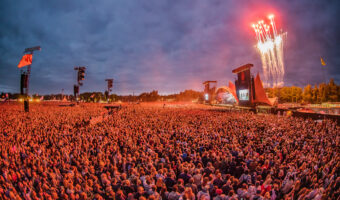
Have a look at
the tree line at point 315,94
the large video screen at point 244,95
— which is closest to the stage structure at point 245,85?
the large video screen at point 244,95

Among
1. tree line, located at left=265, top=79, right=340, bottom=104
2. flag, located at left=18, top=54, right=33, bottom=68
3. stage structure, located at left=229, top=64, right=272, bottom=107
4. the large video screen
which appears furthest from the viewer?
tree line, located at left=265, top=79, right=340, bottom=104

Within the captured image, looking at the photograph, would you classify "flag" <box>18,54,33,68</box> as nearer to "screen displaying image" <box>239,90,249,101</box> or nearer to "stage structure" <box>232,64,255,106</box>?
"stage structure" <box>232,64,255,106</box>

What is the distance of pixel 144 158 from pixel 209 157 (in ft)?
5.51

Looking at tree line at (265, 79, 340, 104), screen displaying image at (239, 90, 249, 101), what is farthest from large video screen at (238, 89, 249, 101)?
tree line at (265, 79, 340, 104)

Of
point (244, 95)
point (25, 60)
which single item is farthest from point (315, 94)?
point (25, 60)

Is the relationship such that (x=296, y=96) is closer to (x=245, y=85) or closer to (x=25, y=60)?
(x=245, y=85)

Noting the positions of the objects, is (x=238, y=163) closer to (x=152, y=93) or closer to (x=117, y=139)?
(x=117, y=139)

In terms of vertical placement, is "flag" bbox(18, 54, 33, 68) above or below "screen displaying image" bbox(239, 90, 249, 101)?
above

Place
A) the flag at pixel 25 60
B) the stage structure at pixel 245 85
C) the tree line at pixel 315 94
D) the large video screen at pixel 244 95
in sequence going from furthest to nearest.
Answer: the tree line at pixel 315 94 < the large video screen at pixel 244 95 < the stage structure at pixel 245 85 < the flag at pixel 25 60

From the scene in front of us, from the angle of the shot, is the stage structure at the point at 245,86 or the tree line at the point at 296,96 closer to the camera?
the stage structure at the point at 245,86

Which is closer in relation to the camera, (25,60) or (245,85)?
(25,60)

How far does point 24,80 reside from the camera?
Result: 16344 millimetres

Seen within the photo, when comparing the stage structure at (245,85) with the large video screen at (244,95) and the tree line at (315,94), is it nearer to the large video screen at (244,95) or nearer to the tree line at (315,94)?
the large video screen at (244,95)

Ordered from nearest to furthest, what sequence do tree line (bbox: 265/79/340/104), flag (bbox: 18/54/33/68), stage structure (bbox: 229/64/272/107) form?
flag (bbox: 18/54/33/68) → stage structure (bbox: 229/64/272/107) → tree line (bbox: 265/79/340/104)
